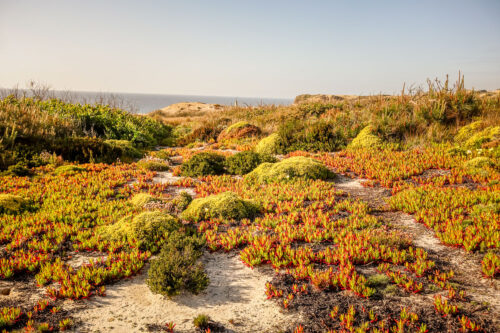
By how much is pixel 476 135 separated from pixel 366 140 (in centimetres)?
449

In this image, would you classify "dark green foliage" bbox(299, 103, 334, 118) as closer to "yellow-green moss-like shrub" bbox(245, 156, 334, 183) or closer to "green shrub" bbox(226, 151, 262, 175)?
"green shrub" bbox(226, 151, 262, 175)

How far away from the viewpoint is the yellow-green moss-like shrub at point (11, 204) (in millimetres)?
8125

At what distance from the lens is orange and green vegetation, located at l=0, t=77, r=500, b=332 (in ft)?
15.6

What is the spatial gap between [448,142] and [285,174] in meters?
8.37

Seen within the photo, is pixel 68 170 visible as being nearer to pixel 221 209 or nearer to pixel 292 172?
pixel 221 209

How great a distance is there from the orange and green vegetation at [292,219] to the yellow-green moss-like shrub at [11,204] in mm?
39

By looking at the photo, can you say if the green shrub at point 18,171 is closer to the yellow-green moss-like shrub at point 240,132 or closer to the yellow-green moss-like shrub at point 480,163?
the yellow-green moss-like shrub at point 240,132

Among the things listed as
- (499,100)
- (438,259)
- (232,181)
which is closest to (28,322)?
(438,259)

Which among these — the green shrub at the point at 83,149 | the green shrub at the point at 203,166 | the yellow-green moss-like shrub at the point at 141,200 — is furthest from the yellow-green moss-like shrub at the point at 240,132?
the yellow-green moss-like shrub at the point at 141,200

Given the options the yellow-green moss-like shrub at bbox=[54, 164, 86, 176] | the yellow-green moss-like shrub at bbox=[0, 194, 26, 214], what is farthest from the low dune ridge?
the yellow-green moss-like shrub at bbox=[0, 194, 26, 214]

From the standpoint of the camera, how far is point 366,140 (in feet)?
50.3

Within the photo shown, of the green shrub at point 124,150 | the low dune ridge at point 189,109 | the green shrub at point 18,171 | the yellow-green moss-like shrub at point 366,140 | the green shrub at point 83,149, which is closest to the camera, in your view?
the green shrub at point 18,171

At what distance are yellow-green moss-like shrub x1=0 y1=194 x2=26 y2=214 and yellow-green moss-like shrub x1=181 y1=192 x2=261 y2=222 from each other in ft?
14.9

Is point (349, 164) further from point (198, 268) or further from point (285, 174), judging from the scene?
point (198, 268)
